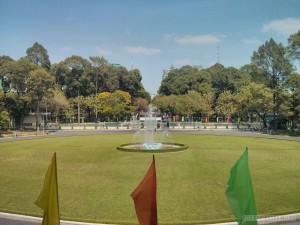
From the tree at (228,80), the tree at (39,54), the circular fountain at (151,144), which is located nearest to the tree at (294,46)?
the circular fountain at (151,144)

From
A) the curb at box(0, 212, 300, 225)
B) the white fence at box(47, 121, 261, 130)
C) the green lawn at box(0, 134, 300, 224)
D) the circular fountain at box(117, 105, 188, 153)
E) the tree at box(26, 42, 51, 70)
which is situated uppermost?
the tree at box(26, 42, 51, 70)

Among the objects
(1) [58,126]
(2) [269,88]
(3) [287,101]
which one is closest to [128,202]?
(3) [287,101]

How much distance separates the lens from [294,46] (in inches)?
1976

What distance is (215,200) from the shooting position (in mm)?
13867

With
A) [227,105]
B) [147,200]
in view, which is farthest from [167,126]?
[147,200]

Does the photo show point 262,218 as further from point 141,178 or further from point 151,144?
point 151,144

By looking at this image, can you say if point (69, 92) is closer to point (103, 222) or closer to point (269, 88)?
point (269, 88)

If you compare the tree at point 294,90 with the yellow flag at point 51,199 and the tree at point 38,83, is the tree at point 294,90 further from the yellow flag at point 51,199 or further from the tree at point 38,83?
the yellow flag at point 51,199

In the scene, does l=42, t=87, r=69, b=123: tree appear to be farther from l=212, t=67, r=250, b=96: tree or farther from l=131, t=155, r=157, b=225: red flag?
l=131, t=155, r=157, b=225: red flag

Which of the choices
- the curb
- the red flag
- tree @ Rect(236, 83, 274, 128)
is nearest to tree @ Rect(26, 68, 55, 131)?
tree @ Rect(236, 83, 274, 128)

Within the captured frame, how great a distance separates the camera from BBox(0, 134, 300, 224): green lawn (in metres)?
12.6

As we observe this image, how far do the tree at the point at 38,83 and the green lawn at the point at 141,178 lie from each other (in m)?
29.3

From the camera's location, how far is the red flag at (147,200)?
5.28 metres

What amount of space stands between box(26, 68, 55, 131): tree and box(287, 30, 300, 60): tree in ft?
126
